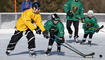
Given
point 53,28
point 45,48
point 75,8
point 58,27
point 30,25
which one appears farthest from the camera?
point 75,8

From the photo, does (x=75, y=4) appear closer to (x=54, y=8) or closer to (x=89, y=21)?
(x=89, y=21)

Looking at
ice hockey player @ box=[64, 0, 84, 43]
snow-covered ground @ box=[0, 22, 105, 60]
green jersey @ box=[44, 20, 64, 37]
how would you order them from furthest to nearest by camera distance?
1. ice hockey player @ box=[64, 0, 84, 43]
2. green jersey @ box=[44, 20, 64, 37]
3. snow-covered ground @ box=[0, 22, 105, 60]

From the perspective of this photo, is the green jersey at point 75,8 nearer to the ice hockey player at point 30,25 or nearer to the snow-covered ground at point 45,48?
the snow-covered ground at point 45,48

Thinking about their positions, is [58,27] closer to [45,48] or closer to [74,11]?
[45,48]

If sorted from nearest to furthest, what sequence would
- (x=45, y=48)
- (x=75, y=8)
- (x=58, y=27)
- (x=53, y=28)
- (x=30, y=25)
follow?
(x=30, y=25) < (x=58, y=27) < (x=53, y=28) < (x=45, y=48) < (x=75, y=8)

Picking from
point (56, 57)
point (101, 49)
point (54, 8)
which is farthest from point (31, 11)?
point (54, 8)

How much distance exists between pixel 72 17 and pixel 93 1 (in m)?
9.15

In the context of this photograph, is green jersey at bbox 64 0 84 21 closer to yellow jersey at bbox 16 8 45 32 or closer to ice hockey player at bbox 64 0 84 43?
A: ice hockey player at bbox 64 0 84 43

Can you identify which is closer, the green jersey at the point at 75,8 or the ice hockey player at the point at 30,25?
the ice hockey player at the point at 30,25

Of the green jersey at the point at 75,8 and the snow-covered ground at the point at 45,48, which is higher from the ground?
the green jersey at the point at 75,8

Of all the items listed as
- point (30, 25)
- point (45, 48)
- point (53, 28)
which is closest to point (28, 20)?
point (30, 25)

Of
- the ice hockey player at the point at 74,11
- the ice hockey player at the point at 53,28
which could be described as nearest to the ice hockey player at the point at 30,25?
the ice hockey player at the point at 53,28

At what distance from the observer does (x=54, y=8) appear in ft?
66.3

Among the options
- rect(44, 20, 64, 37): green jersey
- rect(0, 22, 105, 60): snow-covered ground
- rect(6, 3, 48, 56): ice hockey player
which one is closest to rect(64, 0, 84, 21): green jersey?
rect(0, 22, 105, 60): snow-covered ground
